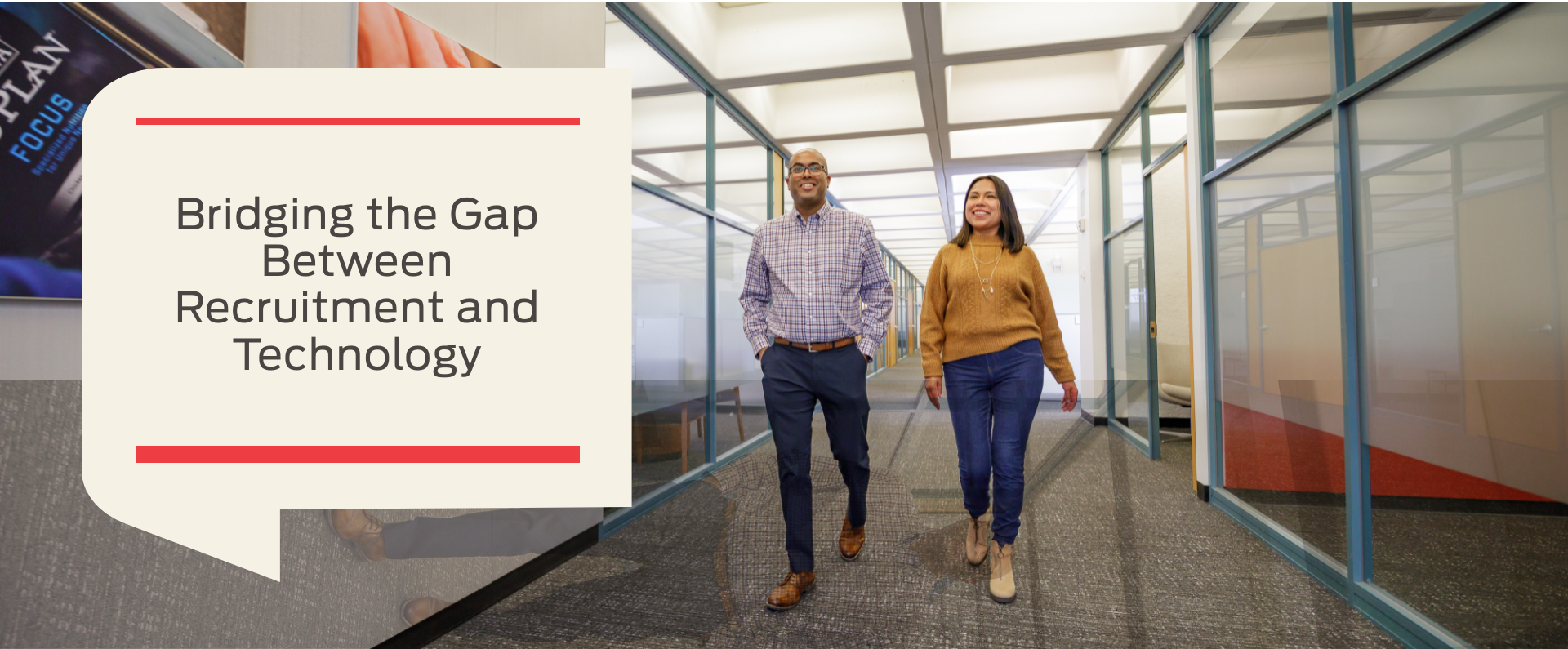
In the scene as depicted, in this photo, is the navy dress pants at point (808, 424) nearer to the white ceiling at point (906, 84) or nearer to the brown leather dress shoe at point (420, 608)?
the brown leather dress shoe at point (420, 608)

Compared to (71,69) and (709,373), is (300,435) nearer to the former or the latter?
(71,69)

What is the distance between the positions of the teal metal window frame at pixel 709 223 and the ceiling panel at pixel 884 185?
53.2 inches

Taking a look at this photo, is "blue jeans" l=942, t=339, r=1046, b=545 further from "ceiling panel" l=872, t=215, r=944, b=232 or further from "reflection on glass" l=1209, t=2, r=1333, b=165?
"ceiling panel" l=872, t=215, r=944, b=232


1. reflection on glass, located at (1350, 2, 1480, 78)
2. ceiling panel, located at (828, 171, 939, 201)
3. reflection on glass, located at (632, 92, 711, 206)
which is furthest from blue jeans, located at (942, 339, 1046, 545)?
ceiling panel, located at (828, 171, 939, 201)

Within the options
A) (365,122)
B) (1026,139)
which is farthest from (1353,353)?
(1026,139)

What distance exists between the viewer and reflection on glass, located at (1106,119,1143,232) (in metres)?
3.92

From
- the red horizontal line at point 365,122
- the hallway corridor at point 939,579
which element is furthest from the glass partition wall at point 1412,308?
the red horizontal line at point 365,122

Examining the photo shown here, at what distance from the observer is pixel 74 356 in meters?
1.12

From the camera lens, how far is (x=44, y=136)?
40.7 inches

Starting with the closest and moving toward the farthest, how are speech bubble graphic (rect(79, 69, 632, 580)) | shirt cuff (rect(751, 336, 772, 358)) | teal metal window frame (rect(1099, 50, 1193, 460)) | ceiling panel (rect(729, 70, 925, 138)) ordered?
speech bubble graphic (rect(79, 69, 632, 580)) < shirt cuff (rect(751, 336, 772, 358)) < teal metal window frame (rect(1099, 50, 1193, 460)) < ceiling panel (rect(729, 70, 925, 138))

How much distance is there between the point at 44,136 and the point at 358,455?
28.4 inches

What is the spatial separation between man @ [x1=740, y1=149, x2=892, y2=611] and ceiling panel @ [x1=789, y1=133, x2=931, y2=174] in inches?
114

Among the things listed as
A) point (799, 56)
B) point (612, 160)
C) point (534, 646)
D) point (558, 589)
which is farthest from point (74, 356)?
point (799, 56)

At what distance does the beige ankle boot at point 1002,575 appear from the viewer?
168 centimetres
